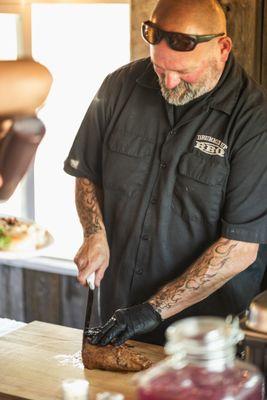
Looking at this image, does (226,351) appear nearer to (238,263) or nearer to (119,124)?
(238,263)

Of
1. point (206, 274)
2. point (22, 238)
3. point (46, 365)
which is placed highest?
point (22, 238)

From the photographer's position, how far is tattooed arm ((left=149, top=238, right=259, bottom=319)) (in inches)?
123

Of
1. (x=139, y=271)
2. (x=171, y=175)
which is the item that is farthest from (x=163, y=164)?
(x=139, y=271)

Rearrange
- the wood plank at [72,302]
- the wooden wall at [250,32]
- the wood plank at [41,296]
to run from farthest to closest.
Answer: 1. the wood plank at [41,296]
2. the wood plank at [72,302]
3. the wooden wall at [250,32]

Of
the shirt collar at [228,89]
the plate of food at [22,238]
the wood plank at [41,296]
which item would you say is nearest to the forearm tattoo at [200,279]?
the shirt collar at [228,89]

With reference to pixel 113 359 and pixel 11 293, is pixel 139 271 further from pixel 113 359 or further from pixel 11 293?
pixel 11 293

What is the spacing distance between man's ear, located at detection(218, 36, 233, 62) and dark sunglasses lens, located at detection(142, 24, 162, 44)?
26 centimetres

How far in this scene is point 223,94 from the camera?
3232mm

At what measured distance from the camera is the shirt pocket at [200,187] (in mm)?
3186

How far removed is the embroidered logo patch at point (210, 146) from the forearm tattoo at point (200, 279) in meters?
0.33

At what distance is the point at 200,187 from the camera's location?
322 cm

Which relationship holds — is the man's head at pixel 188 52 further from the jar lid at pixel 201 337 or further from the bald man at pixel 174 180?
the jar lid at pixel 201 337

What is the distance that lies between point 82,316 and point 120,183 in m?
1.97

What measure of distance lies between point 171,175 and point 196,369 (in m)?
1.72
